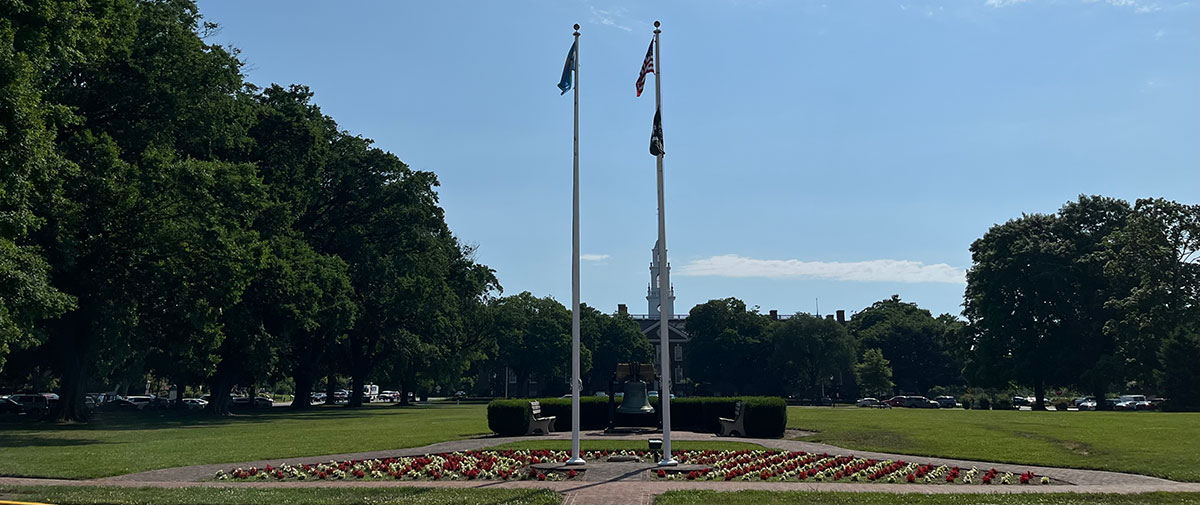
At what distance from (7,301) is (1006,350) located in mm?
62718

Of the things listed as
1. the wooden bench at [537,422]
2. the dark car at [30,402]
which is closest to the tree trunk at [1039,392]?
the wooden bench at [537,422]

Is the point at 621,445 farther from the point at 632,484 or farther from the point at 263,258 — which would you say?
the point at 263,258

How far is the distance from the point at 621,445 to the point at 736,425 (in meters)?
7.00

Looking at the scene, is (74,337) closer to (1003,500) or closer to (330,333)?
(330,333)

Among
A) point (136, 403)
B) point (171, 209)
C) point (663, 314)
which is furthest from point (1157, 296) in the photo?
point (136, 403)

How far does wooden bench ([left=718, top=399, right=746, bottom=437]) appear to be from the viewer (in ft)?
92.4

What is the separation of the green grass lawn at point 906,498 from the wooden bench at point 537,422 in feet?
51.9

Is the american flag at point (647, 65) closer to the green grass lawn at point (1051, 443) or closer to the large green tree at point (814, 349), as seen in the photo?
the green grass lawn at point (1051, 443)

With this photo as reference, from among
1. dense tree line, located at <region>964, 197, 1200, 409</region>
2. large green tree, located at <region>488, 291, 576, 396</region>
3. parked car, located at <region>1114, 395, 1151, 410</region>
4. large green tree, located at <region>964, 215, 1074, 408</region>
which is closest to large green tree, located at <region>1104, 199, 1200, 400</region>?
dense tree line, located at <region>964, 197, 1200, 409</region>

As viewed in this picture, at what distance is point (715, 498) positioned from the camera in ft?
41.2

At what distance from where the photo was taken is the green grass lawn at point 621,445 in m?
21.7

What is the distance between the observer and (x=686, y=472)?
631 inches

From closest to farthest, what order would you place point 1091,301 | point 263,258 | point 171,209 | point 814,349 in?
point 171,209, point 263,258, point 1091,301, point 814,349

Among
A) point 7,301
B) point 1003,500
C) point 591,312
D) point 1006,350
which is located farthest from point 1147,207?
point 591,312
